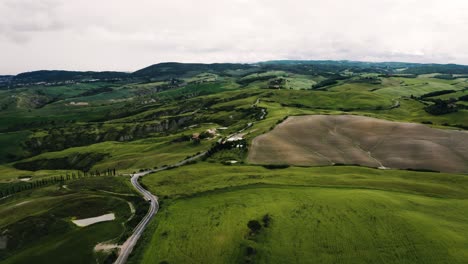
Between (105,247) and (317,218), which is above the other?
(317,218)

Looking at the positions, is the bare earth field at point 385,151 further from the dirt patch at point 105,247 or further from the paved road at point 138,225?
the dirt patch at point 105,247

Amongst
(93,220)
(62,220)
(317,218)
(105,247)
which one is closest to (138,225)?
(105,247)

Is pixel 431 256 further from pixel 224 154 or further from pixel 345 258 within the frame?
pixel 224 154

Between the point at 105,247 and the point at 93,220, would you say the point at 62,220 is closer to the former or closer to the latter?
the point at 93,220

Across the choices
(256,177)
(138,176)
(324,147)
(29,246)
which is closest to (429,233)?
(256,177)

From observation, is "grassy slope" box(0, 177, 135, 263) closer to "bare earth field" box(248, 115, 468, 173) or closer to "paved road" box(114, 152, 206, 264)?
"paved road" box(114, 152, 206, 264)

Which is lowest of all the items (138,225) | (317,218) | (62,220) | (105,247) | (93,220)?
(93,220)

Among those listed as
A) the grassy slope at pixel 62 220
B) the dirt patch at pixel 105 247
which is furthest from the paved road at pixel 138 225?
the grassy slope at pixel 62 220

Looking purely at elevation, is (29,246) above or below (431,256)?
below
